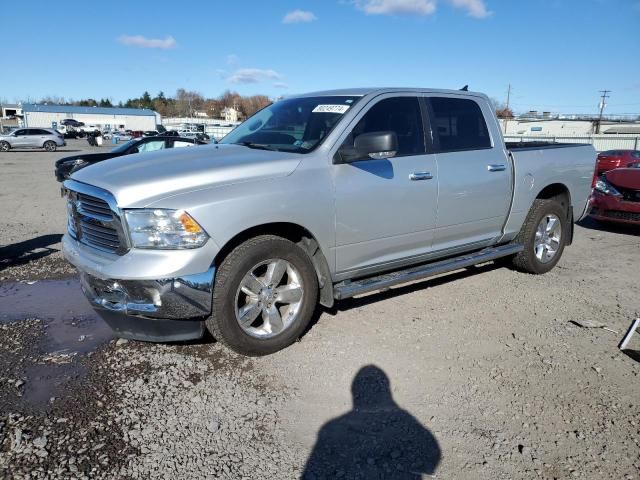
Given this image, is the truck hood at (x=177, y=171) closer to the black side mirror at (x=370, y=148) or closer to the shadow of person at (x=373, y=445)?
the black side mirror at (x=370, y=148)

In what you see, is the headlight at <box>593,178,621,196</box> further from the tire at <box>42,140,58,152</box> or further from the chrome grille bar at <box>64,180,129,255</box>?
the tire at <box>42,140,58,152</box>

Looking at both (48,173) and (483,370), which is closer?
(483,370)

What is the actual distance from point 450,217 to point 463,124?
3.39 feet

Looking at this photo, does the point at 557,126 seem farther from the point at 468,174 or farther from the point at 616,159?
the point at 468,174

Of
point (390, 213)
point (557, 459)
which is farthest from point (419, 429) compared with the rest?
point (390, 213)

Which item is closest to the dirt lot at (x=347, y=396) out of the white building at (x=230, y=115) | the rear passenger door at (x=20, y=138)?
the rear passenger door at (x=20, y=138)

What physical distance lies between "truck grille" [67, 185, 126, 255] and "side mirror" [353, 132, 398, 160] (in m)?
1.83

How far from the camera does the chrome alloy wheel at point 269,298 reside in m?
3.58

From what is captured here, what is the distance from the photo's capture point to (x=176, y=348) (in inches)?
153

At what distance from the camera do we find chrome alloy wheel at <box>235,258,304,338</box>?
358 cm

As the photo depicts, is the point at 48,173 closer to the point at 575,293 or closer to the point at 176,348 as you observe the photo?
the point at 176,348

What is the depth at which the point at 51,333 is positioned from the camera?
4105 mm

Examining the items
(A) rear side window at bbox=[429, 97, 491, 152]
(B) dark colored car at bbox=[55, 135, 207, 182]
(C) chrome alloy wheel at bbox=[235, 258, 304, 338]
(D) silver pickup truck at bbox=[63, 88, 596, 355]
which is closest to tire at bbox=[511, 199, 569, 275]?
(D) silver pickup truck at bbox=[63, 88, 596, 355]

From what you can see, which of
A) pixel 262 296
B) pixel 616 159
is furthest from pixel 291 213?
pixel 616 159
